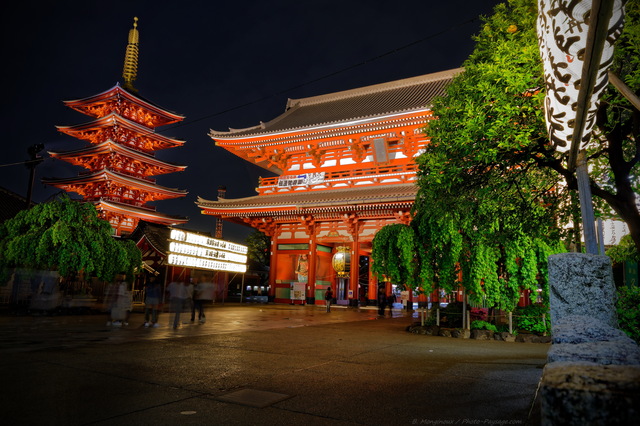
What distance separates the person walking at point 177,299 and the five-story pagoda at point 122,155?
67.4ft

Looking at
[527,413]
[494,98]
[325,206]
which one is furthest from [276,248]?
[527,413]

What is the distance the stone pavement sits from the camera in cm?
346

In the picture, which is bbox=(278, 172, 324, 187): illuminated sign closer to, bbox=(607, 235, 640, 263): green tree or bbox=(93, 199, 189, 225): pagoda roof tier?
bbox=(93, 199, 189, 225): pagoda roof tier

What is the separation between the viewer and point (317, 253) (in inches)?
933

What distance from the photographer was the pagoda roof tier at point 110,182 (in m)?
29.5

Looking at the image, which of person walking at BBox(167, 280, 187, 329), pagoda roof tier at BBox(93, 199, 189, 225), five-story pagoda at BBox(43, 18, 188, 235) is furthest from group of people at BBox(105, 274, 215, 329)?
five-story pagoda at BBox(43, 18, 188, 235)

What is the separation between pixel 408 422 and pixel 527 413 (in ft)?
3.74

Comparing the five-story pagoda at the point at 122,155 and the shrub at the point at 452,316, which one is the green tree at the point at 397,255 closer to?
the shrub at the point at 452,316

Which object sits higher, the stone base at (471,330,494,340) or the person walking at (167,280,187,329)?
the person walking at (167,280,187,329)

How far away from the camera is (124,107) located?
1291 inches

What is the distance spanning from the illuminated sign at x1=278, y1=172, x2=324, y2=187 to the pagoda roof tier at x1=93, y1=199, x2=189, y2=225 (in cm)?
1350

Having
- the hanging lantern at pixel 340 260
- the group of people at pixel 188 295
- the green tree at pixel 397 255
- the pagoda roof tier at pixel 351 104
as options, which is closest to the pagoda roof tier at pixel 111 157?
the pagoda roof tier at pixel 351 104

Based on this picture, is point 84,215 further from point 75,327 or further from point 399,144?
point 399,144

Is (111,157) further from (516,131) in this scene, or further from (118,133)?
(516,131)
